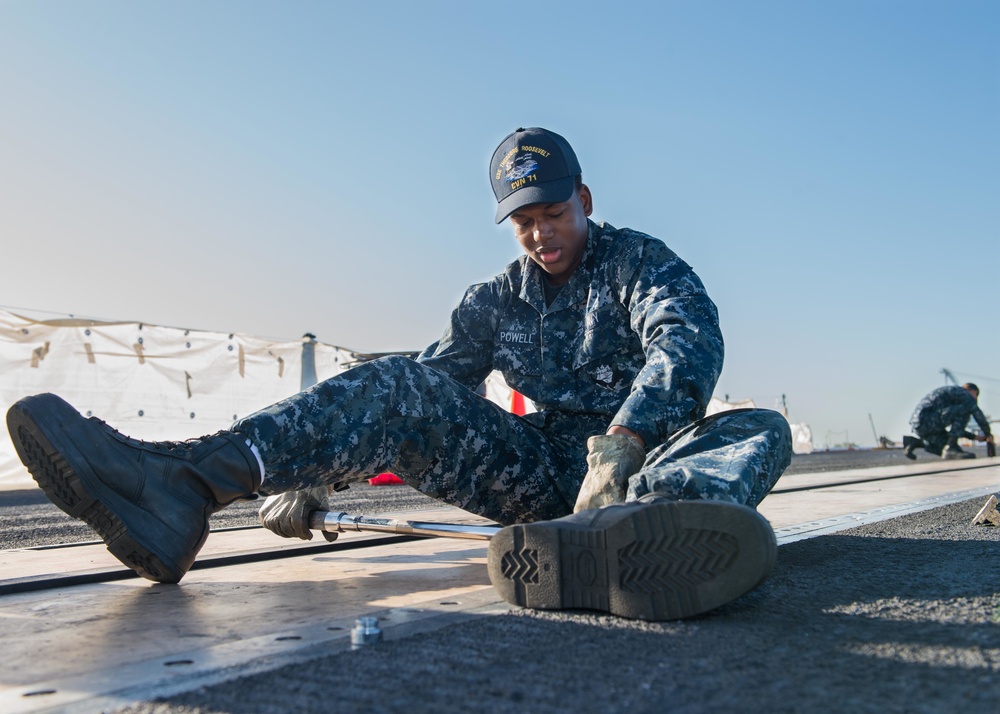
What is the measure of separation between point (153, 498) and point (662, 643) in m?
1.04

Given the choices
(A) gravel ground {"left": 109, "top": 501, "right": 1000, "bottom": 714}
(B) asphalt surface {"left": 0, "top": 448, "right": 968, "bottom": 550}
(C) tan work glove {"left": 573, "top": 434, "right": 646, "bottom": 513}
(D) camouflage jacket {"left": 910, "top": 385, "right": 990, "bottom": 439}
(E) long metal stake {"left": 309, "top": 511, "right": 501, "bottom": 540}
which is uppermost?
(D) camouflage jacket {"left": 910, "top": 385, "right": 990, "bottom": 439}

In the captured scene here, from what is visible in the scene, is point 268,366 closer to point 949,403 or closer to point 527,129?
point 527,129

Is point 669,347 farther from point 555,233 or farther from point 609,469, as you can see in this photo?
point 555,233

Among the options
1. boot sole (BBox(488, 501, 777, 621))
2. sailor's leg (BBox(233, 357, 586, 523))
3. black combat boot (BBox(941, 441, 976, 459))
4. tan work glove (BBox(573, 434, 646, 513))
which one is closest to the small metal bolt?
boot sole (BBox(488, 501, 777, 621))

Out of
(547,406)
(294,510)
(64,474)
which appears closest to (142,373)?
(294,510)

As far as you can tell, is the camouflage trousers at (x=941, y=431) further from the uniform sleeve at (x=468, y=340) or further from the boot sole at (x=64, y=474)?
the boot sole at (x=64, y=474)

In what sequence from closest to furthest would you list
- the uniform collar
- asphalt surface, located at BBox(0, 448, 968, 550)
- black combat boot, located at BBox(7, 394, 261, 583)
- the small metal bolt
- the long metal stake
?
the small metal bolt
black combat boot, located at BBox(7, 394, 261, 583)
the long metal stake
the uniform collar
asphalt surface, located at BBox(0, 448, 968, 550)

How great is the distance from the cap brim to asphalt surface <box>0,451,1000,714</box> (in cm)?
121

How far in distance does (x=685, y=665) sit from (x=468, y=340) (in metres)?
1.65

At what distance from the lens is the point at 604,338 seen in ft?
7.85

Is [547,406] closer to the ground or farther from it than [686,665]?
farther from it

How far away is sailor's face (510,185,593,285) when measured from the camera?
7.90 feet

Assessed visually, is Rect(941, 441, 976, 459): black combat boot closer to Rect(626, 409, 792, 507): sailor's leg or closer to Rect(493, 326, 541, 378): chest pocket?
Rect(493, 326, 541, 378): chest pocket

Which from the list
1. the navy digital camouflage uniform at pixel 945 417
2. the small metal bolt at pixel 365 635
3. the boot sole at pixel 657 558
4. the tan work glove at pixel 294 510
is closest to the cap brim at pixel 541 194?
the tan work glove at pixel 294 510
